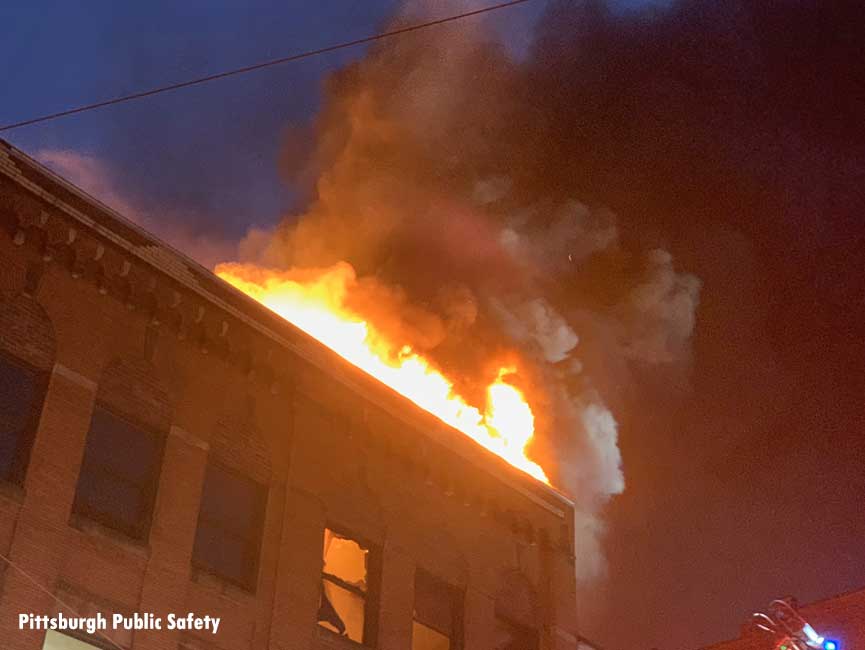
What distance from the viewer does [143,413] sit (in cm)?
1485

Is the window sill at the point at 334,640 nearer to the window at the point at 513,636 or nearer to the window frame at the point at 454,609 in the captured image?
the window frame at the point at 454,609

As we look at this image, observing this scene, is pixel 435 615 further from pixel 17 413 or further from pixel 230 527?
pixel 17 413

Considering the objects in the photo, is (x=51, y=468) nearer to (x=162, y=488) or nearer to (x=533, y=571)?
(x=162, y=488)

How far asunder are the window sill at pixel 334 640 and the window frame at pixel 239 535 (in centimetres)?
133

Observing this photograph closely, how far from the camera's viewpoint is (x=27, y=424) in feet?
44.4

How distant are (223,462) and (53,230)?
4088 millimetres

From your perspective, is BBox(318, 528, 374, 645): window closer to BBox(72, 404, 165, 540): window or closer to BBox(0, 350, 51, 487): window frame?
BBox(72, 404, 165, 540): window

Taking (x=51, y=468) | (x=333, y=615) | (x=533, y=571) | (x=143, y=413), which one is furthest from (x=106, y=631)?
(x=533, y=571)

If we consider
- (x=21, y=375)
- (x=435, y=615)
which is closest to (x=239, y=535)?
(x=21, y=375)

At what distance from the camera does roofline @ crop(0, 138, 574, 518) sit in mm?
14500

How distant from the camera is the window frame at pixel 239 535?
A: 15.0 metres

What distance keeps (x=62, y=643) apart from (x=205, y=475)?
327cm

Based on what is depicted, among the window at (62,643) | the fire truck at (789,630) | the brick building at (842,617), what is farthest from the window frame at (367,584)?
the brick building at (842,617)

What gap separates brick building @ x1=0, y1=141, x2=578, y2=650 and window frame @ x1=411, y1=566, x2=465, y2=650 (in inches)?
1.5
